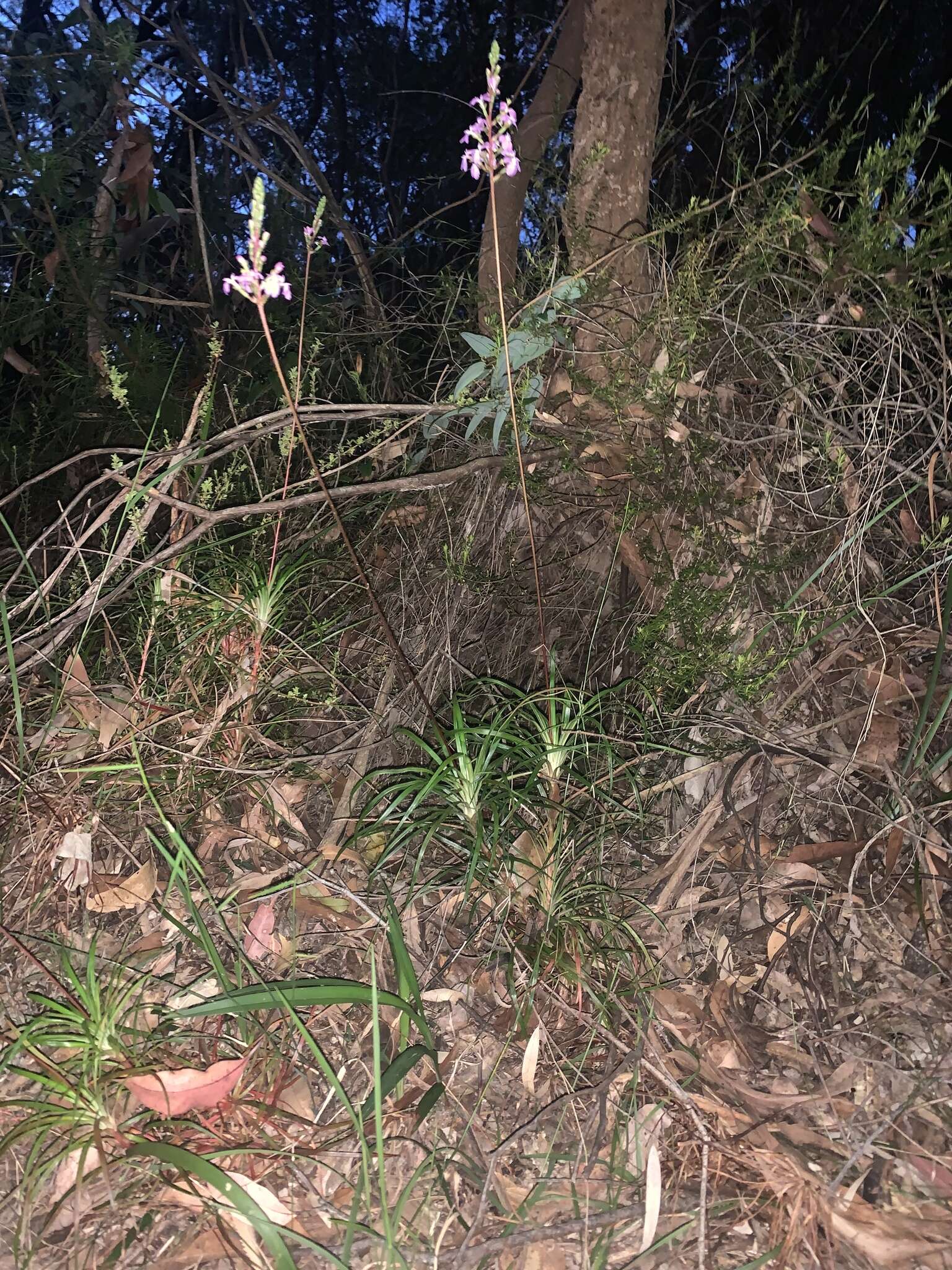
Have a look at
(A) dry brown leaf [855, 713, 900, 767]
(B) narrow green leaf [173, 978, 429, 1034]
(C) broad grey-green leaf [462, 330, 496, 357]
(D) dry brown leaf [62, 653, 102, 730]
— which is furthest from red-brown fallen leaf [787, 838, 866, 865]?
(D) dry brown leaf [62, 653, 102, 730]

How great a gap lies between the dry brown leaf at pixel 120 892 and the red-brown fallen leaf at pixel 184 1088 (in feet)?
1.37

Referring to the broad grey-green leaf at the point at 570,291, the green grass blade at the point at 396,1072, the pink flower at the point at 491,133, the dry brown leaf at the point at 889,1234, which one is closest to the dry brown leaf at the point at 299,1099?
the green grass blade at the point at 396,1072

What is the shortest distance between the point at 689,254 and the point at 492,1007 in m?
1.51

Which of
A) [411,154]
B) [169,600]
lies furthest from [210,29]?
[169,600]

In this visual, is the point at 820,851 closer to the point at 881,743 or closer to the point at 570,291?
the point at 881,743

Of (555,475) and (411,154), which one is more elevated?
(411,154)

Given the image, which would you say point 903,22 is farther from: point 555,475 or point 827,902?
point 827,902

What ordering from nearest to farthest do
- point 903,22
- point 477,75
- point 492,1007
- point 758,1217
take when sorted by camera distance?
point 758,1217, point 492,1007, point 903,22, point 477,75

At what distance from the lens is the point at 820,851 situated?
1.57 metres

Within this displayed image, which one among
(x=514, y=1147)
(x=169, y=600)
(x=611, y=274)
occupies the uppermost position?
(x=611, y=274)

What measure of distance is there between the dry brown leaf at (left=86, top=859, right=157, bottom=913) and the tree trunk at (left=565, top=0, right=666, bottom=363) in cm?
144

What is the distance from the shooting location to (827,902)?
1481 millimetres

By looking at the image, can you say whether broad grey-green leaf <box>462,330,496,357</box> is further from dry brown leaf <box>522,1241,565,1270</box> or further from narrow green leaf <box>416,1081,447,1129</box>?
dry brown leaf <box>522,1241,565,1270</box>

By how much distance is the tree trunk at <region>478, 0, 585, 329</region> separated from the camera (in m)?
2.24
